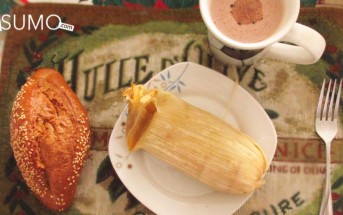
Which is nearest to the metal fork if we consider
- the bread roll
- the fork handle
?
the fork handle

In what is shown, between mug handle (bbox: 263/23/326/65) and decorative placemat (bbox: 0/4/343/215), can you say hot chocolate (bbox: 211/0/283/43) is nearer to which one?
mug handle (bbox: 263/23/326/65)

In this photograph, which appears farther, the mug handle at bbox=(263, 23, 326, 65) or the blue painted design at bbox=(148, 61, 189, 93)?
the blue painted design at bbox=(148, 61, 189, 93)

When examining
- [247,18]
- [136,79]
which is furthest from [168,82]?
[247,18]

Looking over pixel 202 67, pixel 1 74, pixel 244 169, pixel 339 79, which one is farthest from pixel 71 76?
pixel 339 79

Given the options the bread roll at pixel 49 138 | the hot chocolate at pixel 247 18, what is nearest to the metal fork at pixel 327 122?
the hot chocolate at pixel 247 18

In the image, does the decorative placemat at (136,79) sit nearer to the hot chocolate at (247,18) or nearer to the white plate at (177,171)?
the white plate at (177,171)

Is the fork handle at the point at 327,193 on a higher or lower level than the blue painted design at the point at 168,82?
lower
